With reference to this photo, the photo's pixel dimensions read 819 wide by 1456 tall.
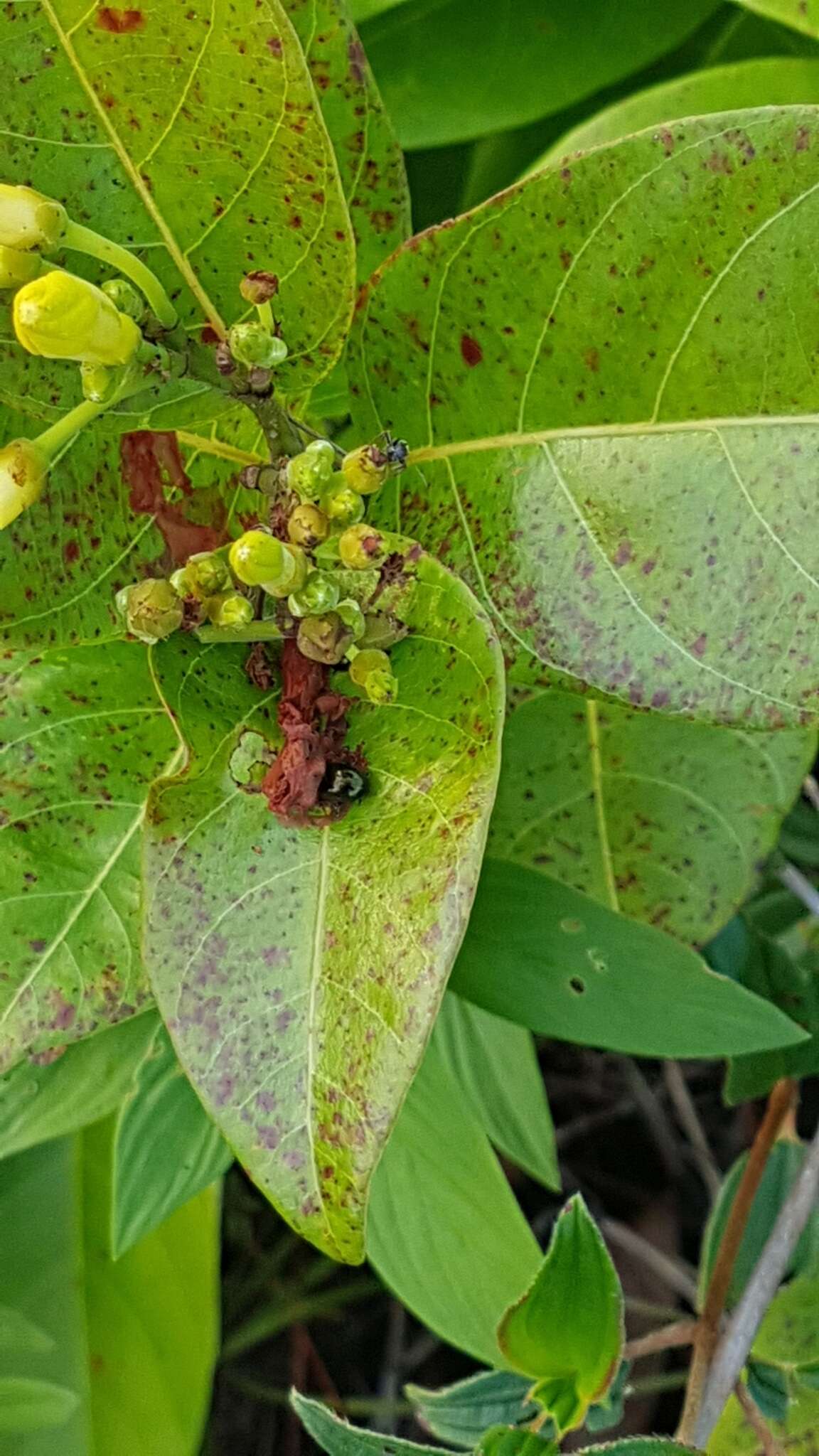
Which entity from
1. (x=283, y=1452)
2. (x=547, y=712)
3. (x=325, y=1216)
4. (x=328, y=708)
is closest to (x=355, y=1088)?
(x=325, y=1216)

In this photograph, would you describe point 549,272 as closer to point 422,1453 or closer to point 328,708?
point 328,708

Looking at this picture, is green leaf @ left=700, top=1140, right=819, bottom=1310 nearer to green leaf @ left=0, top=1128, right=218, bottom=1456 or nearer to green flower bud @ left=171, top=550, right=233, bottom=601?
green leaf @ left=0, top=1128, right=218, bottom=1456

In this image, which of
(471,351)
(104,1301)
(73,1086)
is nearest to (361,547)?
(471,351)

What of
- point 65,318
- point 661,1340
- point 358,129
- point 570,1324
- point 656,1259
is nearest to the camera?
point 65,318

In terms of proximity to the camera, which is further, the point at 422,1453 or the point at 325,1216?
the point at 422,1453

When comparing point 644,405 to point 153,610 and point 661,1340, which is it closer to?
point 153,610

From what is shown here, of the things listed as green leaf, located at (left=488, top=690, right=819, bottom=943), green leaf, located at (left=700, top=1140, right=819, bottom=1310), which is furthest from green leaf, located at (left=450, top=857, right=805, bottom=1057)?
green leaf, located at (left=700, top=1140, right=819, bottom=1310)

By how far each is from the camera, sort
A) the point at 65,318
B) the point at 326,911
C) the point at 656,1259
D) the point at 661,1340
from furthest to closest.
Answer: the point at 656,1259 → the point at 661,1340 → the point at 326,911 → the point at 65,318
